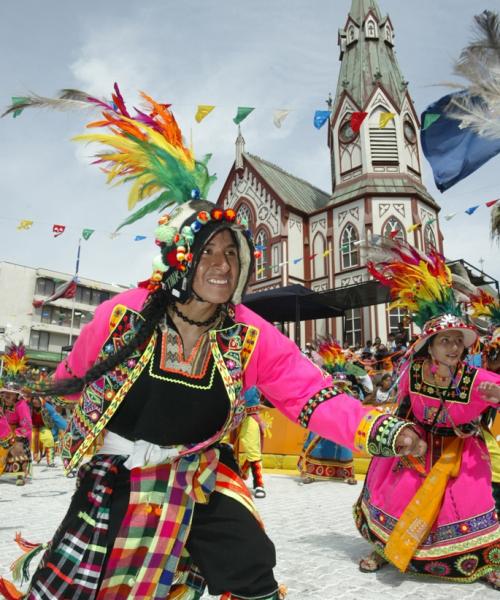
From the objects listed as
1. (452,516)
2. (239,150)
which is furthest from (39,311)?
(452,516)

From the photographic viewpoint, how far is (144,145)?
8.75ft

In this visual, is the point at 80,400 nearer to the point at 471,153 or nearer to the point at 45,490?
the point at 471,153

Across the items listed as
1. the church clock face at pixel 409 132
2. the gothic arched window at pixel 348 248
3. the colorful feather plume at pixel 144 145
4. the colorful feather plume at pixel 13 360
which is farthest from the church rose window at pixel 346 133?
the colorful feather plume at pixel 144 145

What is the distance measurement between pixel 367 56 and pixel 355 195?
26.6 feet

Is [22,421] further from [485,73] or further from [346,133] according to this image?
[346,133]

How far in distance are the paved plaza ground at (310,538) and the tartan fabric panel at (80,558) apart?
77.8 inches

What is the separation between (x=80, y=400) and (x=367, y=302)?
18662 millimetres

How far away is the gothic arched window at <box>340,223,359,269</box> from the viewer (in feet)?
79.3

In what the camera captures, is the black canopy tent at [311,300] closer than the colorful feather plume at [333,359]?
No

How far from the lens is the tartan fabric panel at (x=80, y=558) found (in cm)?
194

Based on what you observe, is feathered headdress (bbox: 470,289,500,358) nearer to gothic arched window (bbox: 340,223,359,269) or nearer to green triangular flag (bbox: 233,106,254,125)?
green triangular flag (bbox: 233,106,254,125)

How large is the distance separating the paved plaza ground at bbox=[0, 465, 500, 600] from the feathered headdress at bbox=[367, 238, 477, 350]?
1.82 meters

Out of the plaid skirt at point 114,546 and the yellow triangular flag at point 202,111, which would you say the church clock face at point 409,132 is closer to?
the yellow triangular flag at point 202,111

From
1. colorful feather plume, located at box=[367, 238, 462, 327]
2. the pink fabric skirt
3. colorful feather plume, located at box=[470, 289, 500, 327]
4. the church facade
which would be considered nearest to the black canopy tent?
the church facade
